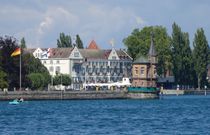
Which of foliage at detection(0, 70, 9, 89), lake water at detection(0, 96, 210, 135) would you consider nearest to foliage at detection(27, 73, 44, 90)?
foliage at detection(0, 70, 9, 89)

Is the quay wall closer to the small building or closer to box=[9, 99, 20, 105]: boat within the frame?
the small building

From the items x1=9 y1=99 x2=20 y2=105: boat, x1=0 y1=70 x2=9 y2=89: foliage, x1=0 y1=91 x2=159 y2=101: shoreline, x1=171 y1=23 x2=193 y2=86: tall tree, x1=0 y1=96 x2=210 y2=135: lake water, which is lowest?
x1=0 y1=96 x2=210 y2=135: lake water

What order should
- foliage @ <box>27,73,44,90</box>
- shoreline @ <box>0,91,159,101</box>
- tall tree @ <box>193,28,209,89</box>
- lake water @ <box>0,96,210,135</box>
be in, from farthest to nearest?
tall tree @ <box>193,28,209,89</box>
foliage @ <box>27,73,44,90</box>
shoreline @ <box>0,91,159,101</box>
lake water @ <box>0,96,210,135</box>

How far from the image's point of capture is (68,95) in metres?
156

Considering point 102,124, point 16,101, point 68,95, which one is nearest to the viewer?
point 102,124

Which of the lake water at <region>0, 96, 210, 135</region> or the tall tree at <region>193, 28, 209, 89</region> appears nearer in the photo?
the lake water at <region>0, 96, 210, 135</region>

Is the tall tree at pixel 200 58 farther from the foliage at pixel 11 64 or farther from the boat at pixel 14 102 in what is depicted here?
the boat at pixel 14 102

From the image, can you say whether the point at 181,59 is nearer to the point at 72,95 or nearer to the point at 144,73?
the point at 144,73

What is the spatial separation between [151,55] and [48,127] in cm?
10254

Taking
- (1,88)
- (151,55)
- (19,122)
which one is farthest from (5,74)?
(19,122)

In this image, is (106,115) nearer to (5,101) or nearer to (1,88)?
(5,101)

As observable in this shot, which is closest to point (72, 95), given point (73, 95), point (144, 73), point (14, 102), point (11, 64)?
point (73, 95)

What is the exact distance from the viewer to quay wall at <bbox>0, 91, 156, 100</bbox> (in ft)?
476

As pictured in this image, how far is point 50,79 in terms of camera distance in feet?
586
